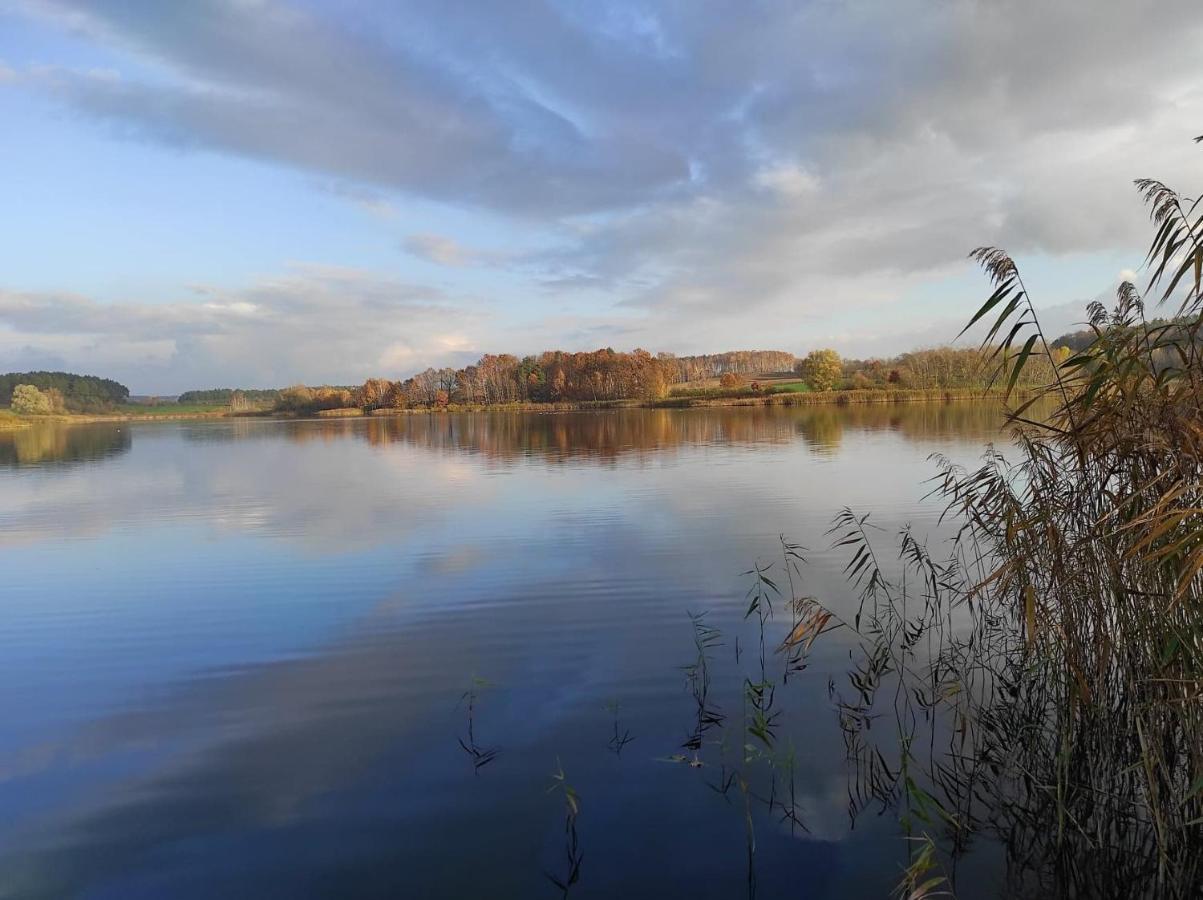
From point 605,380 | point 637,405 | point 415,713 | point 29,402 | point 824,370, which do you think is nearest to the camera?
point 415,713

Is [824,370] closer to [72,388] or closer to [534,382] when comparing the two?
[534,382]

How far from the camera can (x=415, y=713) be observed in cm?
673

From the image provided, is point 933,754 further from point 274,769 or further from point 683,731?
point 274,769

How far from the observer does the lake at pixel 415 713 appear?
4.61m

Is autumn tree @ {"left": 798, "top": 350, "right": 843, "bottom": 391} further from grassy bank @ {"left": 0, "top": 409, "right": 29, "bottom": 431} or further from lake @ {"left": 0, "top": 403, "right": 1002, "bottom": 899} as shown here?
grassy bank @ {"left": 0, "top": 409, "right": 29, "bottom": 431}

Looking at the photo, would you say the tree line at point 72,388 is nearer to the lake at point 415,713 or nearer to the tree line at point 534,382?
the tree line at point 534,382

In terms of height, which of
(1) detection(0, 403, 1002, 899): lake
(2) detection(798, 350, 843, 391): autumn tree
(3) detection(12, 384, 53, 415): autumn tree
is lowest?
(1) detection(0, 403, 1002, 899): lake

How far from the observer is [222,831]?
498 centimetres

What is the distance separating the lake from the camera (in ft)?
15.1

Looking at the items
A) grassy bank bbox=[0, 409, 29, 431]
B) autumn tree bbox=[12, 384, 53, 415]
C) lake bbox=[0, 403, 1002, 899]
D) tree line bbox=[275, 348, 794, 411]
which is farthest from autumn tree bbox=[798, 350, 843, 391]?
autumn tree bbox=[12, 384, 53, 415]

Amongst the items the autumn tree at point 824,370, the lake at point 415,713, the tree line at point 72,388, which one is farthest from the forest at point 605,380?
the lake at point 415,713

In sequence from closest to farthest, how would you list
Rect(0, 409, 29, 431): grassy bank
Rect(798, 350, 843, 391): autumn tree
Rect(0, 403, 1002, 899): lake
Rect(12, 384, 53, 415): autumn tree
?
Rect(0, 403, 1002, 899): lake
Rect(0, 409, 29, 431): grassy bank
Rect(798, 350, 843, 391): autumn tree
Rect(12, 384, 53, 415): autumn tree

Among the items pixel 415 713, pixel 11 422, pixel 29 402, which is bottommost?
pixel 415 713

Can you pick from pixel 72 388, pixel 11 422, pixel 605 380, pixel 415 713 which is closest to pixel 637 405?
pixel 605 380
